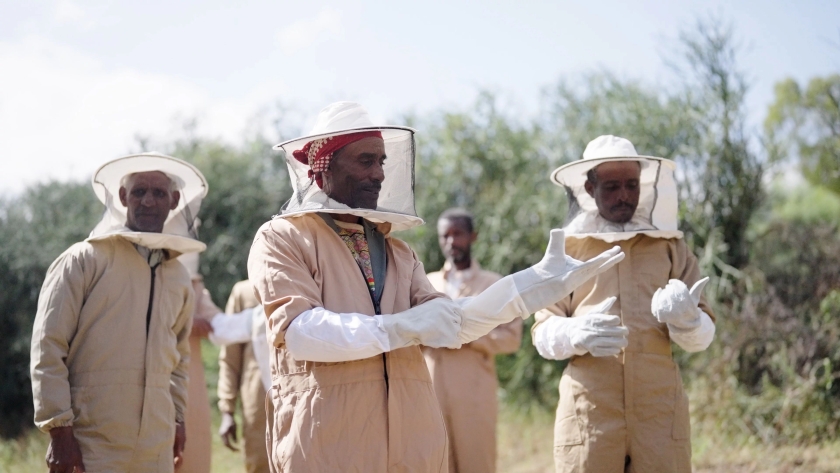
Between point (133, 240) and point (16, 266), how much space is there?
7204 millimetres

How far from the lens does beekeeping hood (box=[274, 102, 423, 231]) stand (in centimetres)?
337

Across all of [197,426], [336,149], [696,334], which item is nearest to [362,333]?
[336,149]

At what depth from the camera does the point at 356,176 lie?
343 centimetres

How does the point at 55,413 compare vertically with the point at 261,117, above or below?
below

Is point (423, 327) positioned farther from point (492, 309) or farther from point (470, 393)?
point (470, 393)

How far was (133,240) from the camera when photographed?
4.46 m

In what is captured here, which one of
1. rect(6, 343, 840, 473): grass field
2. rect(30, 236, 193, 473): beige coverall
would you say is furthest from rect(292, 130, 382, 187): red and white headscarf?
rect(6, 343, 840, 473): grass field

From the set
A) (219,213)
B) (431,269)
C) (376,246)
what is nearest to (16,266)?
(219,213)

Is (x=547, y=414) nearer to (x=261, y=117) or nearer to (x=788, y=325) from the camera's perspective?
(x=788, y=325)

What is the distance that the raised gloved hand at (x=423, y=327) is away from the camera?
9.89 feet

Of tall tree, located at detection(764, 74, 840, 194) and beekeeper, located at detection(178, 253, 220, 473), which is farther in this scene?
tall tree, located at detection(764, 74, 840, 194)

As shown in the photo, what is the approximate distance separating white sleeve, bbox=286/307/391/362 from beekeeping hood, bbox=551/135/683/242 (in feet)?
6.00

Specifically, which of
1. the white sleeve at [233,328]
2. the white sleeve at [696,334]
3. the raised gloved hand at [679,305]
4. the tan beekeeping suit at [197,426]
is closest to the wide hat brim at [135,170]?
the tan beekeeping suit at [197,426]

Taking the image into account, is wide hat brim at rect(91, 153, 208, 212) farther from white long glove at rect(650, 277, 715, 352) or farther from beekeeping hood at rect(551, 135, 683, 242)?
white long glove at rect(650, 277, 715, 352)
